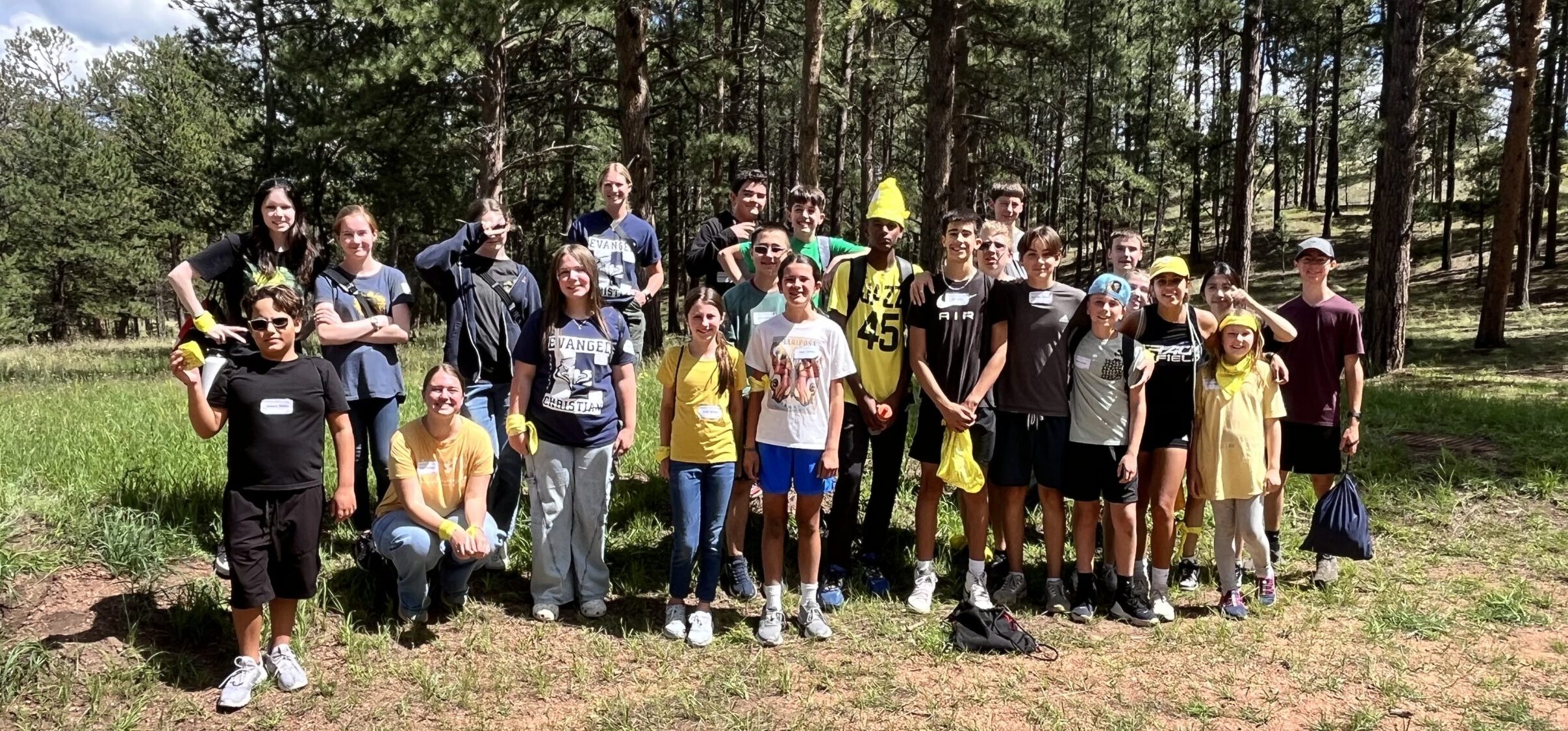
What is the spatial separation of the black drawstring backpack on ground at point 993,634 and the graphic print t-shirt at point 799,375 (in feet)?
3.99

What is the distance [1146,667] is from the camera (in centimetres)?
404

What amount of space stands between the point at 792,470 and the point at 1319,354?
342 cm

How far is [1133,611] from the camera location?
4.61 metres

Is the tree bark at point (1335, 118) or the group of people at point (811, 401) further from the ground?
the tree bark at point (1335, 118)

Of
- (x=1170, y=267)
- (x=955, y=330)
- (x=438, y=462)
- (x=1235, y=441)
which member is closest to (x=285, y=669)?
(x=438, y=462)

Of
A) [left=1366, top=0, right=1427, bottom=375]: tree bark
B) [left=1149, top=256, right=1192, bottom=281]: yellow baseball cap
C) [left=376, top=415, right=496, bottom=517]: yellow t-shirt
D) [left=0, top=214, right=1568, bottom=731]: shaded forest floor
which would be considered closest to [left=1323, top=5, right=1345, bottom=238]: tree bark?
[left=1366, top=0, right=1427, bottom=375]: tree bark

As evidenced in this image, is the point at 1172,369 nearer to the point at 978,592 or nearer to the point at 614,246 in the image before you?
the point at 978,592

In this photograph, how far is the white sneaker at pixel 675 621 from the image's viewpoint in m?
4.35

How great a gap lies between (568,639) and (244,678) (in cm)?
143

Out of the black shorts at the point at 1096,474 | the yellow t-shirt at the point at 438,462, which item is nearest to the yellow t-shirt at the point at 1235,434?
the black shorts at the point at 1096,474

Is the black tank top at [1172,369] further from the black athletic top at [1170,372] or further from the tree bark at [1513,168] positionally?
the tree bark at [1513,168]

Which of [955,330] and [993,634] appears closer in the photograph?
[993,634]

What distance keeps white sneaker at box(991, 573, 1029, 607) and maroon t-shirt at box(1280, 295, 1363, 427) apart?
1.97 metres

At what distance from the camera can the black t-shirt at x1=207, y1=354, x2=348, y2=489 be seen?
3525 mm
